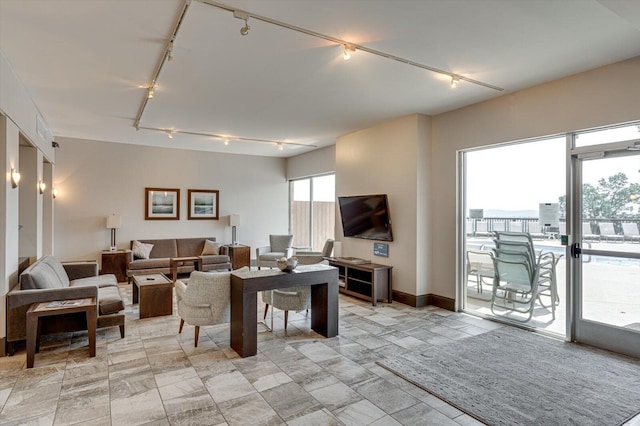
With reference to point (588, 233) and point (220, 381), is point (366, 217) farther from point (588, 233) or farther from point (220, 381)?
point (220, 381)

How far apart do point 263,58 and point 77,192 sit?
6.13 meters

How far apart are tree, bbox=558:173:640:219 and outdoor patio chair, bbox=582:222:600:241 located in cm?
9

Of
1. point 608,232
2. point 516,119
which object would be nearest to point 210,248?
point 516,119

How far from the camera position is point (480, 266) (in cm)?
520

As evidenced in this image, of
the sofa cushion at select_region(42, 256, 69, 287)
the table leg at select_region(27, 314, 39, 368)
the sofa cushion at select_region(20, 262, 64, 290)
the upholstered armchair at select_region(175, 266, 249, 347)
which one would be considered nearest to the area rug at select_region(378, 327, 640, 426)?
the upholstered armchair at select_region(175, 266, 249, 347)

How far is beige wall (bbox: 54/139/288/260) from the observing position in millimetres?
7453

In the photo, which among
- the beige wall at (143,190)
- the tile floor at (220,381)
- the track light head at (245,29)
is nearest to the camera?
the tile floor at (220,381)

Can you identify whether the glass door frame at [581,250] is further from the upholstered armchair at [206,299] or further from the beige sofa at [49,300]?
the beige sofa at [49,300]

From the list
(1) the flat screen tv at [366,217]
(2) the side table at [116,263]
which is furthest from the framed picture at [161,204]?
(1) the flat screen tv at [366,217]

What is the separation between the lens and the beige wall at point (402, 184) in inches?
218

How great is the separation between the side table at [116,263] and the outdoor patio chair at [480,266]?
6.59 m

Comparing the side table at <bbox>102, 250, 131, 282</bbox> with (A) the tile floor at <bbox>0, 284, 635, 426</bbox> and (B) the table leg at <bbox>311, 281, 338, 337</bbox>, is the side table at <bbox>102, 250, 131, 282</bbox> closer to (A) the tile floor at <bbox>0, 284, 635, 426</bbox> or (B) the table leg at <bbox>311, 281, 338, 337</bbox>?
(A) the tile floor at <bbox>0, 284, 635, 426</bbox>

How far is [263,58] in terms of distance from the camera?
3.55m

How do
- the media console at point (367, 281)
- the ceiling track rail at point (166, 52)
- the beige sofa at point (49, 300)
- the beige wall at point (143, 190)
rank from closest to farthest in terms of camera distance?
the ceiling track rail at point (166, 52) → the beige sofa at point (49, 300) → the media console at point (367, 281) → the beige wall at point (143, 190)
